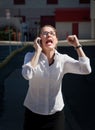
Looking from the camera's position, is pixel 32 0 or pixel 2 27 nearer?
pixel 2 27

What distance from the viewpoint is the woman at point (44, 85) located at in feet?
12.7

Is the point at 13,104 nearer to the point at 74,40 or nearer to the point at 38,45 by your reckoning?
the point at 74,40

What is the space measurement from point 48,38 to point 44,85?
1.31 feet

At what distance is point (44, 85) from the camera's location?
3871 mm

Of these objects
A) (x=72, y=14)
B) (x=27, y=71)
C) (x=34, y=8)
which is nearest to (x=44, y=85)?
(x=27, y=71)

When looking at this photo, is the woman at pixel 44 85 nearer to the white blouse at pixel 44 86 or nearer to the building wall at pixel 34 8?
the white blouse at pixel 44 86

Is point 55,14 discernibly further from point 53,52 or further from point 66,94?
point 53,52

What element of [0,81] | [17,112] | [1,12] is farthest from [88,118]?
[1,12]

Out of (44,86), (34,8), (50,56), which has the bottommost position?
(34,8)

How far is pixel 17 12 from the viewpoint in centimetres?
6066

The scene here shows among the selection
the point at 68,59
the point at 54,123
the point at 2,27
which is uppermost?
the point at 68,59

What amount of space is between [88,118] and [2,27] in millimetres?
48046

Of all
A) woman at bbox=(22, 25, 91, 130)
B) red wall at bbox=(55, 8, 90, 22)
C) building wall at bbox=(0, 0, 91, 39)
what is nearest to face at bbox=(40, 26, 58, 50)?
woman at bbox=(22, 25, 91, 130)

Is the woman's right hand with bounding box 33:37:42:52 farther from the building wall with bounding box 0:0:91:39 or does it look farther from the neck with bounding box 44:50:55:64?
the building wall with bounding box 0:0:91:39
